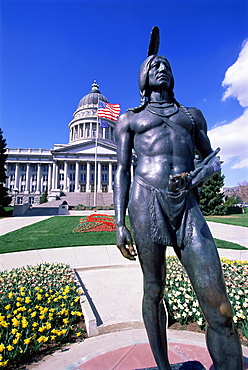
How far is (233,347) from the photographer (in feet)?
5.70

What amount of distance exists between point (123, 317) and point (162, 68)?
3816mm

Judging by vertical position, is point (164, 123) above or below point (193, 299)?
above

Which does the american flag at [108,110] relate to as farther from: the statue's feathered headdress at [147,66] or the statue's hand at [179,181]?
the statue's hand at [179,181]

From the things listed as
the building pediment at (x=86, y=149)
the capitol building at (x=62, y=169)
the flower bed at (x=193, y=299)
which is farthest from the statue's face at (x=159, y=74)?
the building pediment at (x=86, y=149)

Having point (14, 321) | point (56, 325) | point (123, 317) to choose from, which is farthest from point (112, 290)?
point (14, 321)

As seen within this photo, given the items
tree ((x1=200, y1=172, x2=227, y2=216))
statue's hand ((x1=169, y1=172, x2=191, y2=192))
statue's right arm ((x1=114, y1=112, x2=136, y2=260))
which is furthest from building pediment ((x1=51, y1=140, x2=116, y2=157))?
statue's hand ((x1=169, y1=172, x2=191, y2=192))

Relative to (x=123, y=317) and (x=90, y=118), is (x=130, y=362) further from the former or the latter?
(x=90, y=118)

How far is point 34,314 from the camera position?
11.4ft

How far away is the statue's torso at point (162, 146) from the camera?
85.6 inches

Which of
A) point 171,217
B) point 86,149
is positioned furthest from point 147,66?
point 86,149

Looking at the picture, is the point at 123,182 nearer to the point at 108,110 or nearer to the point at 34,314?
the point at 34,314

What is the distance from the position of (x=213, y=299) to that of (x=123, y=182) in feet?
4.47

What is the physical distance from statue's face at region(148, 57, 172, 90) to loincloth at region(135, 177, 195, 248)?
1164 mm

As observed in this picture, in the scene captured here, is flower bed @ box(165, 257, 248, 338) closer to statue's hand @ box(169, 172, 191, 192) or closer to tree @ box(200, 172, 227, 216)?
statue's hand @ box(169, 172, 191, 192)
